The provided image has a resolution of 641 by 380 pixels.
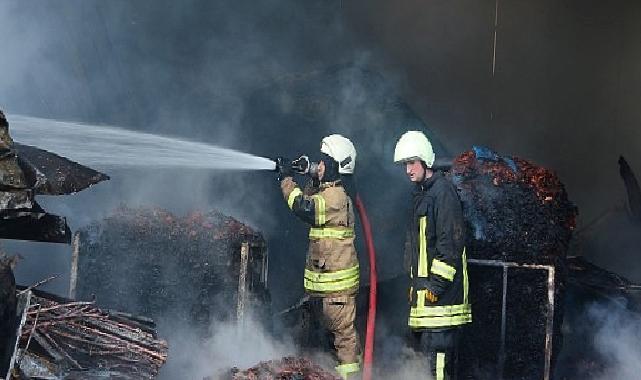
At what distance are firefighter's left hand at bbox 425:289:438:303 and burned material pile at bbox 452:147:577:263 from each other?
3.96 ft

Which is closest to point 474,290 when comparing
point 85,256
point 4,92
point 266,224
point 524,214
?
point 524,214

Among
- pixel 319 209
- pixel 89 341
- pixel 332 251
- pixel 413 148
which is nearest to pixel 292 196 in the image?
pixel 319 209

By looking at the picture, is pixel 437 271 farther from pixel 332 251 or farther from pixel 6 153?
pixel 6 153

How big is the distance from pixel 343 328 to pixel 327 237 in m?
0.86

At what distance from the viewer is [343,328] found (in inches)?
260

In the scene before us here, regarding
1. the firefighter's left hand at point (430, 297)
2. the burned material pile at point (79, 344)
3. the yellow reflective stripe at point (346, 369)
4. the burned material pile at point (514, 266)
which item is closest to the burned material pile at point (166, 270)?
the yellow reflective stripe at point (346, 369)

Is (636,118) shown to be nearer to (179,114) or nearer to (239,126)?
(239,126)

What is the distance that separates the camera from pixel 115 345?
189 inches

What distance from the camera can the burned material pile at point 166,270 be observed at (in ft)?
22.3

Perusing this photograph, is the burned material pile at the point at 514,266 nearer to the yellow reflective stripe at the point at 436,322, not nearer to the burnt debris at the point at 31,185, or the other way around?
the yellow reflective stripe at the point at 436,322

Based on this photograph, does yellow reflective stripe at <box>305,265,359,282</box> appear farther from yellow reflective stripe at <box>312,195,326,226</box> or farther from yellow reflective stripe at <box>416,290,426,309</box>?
yellow reflective stripe at <box>416,290,426,309</box>

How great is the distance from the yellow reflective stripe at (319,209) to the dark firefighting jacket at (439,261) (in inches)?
37.7

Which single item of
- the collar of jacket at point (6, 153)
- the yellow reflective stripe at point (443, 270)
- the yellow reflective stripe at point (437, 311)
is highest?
the collar of jacket at point (6, 153)

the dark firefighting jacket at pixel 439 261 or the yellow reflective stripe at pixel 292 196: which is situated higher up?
the yellow reflective stripe at pixel 292 196
